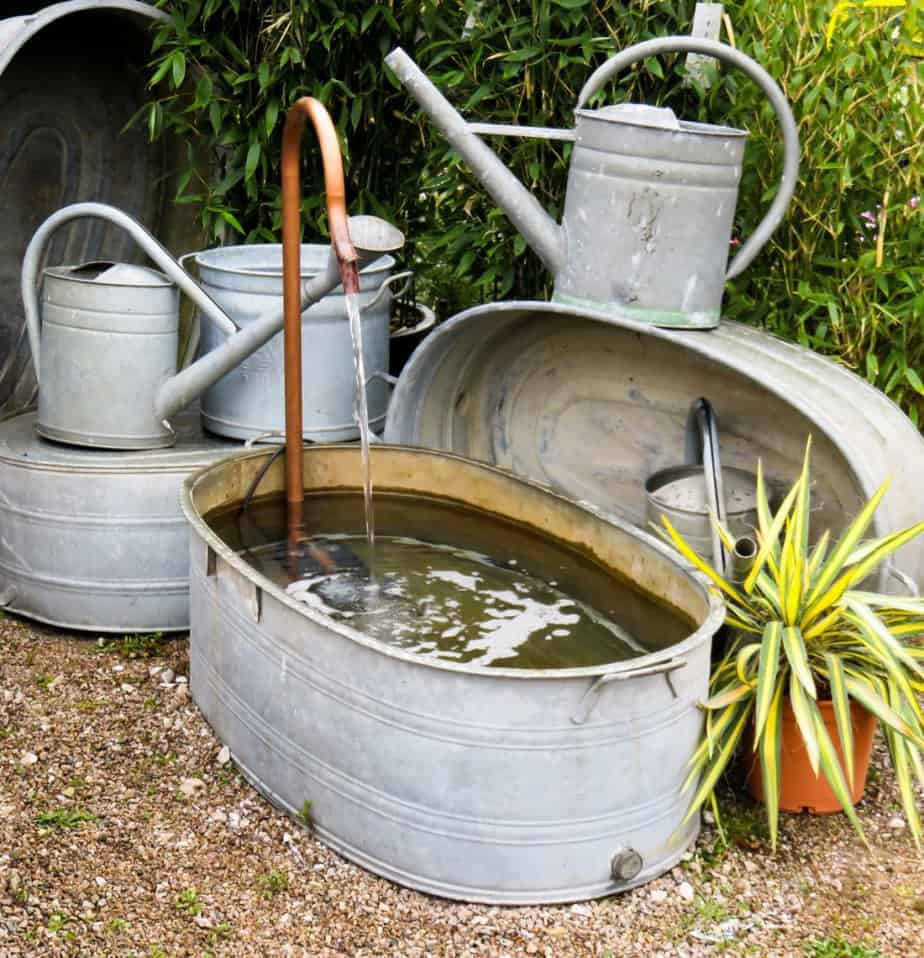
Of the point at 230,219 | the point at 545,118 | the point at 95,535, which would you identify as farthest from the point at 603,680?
the point at 230,219

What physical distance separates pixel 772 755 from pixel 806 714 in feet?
0.34

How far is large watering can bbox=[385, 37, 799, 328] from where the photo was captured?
278cm

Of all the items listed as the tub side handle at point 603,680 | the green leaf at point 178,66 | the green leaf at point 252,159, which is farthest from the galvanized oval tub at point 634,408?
the green leaf at point 178,66

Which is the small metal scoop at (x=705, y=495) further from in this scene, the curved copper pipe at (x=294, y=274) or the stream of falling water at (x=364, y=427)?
the curved copper pipe at (x=294, y=274)

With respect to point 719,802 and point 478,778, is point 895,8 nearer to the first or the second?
point 719,802

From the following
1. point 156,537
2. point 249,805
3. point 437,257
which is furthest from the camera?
point 437,257

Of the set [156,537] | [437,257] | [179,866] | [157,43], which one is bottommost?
[179,866]

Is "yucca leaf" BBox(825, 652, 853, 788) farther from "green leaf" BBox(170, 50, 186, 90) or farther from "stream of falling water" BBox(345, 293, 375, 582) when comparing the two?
"green leaf" BBox(170, 50, 186, 90)

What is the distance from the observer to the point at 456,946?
86.1 inches

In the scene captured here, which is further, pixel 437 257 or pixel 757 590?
pixel 437 257

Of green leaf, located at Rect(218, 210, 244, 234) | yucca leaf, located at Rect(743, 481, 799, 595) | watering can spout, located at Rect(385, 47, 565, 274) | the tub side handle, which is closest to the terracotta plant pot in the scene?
yucca leaf, located at Rect(743, 481, 799, 595)

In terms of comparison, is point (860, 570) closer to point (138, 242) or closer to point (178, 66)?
point (138, 242)

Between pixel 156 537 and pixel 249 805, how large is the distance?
771 millimetres

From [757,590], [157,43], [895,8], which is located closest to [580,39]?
[895,8]
